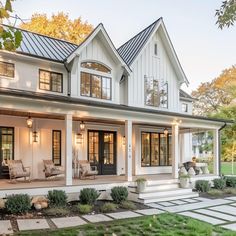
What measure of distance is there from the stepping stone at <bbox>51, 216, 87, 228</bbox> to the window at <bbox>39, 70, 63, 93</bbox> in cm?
622

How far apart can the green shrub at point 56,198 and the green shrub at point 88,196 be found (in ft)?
2.41

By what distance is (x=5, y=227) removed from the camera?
22.9 ft

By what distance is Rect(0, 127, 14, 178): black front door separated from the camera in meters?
11.7

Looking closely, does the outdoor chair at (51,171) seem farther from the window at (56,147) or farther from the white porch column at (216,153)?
the white porch column at (216,153)

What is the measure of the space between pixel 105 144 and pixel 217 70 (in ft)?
96.2

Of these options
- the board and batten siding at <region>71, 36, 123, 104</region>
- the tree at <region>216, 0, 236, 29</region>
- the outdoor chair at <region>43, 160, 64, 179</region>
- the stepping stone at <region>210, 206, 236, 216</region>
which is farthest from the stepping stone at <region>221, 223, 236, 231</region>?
the board and batten siding at <region>71, 36, 123, 104</region>

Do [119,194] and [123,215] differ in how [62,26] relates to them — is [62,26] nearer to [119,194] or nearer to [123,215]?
[119,194]

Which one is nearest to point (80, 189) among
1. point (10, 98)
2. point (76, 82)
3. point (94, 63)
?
point (10, 98)

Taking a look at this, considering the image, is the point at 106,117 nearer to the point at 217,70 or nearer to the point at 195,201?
the point at 195,201

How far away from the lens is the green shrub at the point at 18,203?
27.0ft

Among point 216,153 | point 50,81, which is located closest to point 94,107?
point 50,81

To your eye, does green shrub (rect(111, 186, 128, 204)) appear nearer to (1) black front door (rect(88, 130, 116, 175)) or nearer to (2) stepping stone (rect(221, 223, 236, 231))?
(2) stepping stone (rect(221, 223, 236, 231))

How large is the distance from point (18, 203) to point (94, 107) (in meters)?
4.20

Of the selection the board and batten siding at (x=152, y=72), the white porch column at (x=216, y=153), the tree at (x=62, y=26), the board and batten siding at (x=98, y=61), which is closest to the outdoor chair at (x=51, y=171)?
the board and batten siding at (x=98, y=61)
